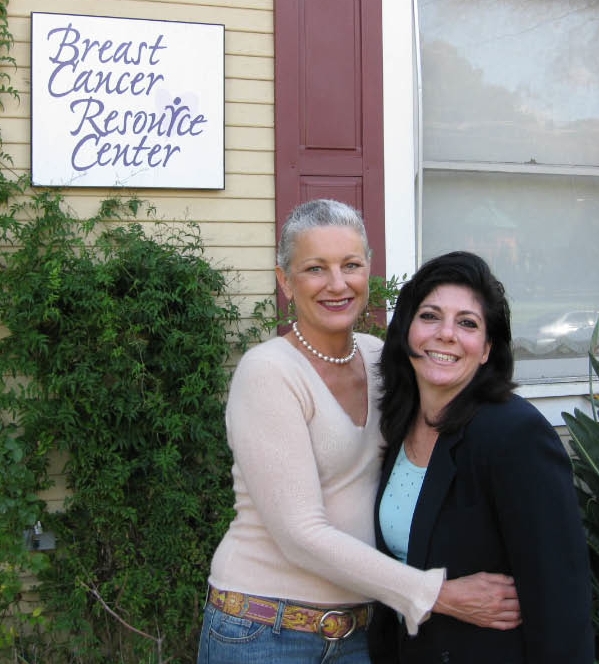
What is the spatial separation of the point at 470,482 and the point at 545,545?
0.64 feet

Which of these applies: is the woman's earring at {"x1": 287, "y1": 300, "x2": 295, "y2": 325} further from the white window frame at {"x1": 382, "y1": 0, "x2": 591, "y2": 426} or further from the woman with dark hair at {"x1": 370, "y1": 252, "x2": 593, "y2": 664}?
the woman with dark hair at {"x1": 370, "y1": 252, "x2": 593, "y2": 664}

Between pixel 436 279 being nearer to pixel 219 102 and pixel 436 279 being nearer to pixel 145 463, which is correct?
pixel 145 463

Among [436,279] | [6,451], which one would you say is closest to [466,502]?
[436,279]

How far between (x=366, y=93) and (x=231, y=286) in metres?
1.15

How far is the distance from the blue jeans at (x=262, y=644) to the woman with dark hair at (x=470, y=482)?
145mm

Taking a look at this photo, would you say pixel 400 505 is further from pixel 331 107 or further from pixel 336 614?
pixel 331 107

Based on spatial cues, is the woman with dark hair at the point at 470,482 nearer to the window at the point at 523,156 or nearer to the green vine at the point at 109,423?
the green vine at the point at 109,423

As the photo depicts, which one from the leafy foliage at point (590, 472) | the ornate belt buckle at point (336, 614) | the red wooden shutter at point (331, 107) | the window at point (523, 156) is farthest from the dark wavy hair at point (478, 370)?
the window at point (523, 156)

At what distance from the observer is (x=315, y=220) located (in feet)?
6.03

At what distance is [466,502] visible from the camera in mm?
1585

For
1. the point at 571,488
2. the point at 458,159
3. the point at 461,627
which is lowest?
the point at 461,627

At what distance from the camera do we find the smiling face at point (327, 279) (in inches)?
72.1

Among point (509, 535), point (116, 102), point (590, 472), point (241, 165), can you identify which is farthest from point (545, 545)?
point (116, 102)

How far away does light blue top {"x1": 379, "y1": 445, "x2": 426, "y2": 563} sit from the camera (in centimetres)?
170
